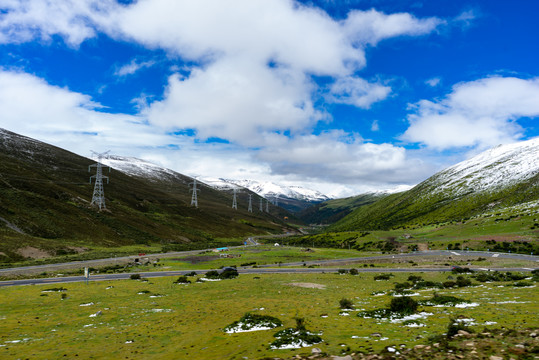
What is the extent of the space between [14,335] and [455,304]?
90.1ft

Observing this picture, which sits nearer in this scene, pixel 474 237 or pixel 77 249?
pixel 77 249

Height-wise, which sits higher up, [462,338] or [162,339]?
[462,338]

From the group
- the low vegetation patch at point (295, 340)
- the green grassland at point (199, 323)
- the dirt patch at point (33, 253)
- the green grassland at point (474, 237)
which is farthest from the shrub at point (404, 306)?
the dirt patch at point (33, 253)

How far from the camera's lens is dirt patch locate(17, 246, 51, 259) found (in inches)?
3008

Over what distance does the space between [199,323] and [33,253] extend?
8654cm

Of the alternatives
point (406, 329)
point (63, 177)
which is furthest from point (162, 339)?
point (63, 177)

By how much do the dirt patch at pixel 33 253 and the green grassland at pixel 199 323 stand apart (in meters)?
60.7

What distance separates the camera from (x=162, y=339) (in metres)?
15.1

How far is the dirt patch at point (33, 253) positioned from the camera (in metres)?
76.4

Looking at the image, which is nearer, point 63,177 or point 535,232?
point 535,232

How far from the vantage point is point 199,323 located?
714 inches

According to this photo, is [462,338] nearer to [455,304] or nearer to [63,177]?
[455,304]

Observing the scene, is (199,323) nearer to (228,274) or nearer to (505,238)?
(228,274)

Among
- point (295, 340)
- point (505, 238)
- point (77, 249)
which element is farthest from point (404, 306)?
point (77, 249)
